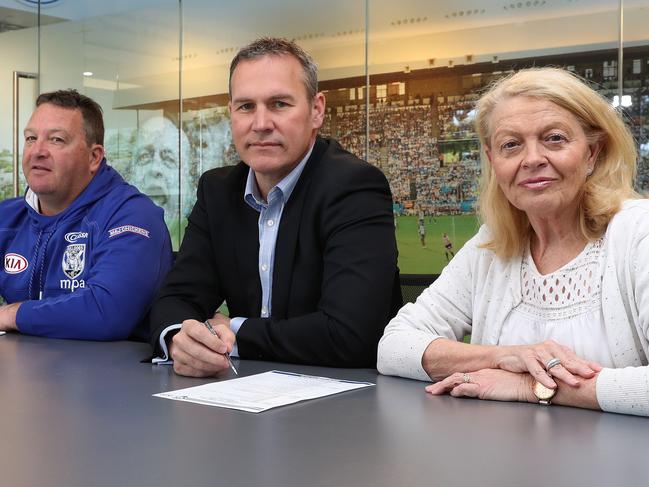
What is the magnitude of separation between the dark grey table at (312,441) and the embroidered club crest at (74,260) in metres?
1.05

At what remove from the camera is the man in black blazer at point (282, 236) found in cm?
185

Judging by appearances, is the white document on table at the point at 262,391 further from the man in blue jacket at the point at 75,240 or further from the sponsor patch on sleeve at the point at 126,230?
the sponsor patch on sleeve at the point at 126,230

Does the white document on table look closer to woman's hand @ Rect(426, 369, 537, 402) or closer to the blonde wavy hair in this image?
woman's hand @ Rect(426, 369, 537, 402)

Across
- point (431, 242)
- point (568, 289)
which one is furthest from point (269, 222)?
point (431, 242)

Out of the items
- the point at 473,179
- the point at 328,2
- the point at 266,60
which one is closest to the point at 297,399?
the point at 266,60

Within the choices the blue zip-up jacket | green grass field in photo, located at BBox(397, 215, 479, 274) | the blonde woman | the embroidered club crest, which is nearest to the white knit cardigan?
the blonde woman

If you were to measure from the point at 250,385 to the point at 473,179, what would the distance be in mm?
4320

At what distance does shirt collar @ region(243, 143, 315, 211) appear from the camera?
83.7 inches

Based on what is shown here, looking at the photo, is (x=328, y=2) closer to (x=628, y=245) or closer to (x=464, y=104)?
(x=464, y=104)

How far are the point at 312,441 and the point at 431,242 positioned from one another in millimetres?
4704

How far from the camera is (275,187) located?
2.12 metres

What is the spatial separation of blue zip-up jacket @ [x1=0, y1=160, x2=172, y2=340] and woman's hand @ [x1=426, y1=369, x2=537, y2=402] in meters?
1.19

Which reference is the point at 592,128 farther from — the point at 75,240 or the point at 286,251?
the point at 75,240

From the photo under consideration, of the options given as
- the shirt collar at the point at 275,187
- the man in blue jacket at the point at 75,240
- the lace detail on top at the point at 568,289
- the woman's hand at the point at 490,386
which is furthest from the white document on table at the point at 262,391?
the man in blue jacket at the point at 75,240
